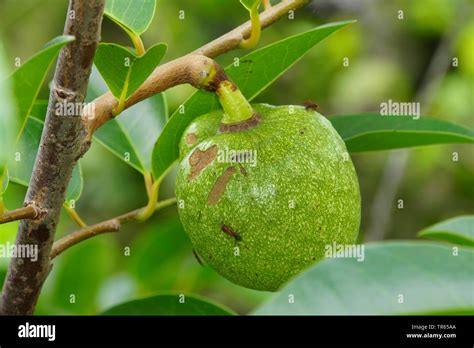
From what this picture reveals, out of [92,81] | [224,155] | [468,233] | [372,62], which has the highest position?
[372,62]

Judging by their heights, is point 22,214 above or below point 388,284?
above

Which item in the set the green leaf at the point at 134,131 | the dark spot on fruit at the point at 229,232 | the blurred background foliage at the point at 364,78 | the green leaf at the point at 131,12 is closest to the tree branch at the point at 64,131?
the green leaf at the point at 131,12

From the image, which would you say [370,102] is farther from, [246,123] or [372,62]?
[246,123]

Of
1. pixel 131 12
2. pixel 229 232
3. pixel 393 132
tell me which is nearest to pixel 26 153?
pixel 131 12

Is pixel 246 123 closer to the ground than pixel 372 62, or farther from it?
closer to the ground

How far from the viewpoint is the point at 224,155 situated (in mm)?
1079

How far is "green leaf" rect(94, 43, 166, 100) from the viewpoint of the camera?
959 mm

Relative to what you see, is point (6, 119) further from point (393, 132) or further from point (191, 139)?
point (393, 132)

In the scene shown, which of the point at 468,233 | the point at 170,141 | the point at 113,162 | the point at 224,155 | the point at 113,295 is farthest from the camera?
the point at 113,162

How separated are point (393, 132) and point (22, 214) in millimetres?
622

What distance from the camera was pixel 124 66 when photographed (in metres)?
0.97

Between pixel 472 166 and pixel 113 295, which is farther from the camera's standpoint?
pixel 472 166
